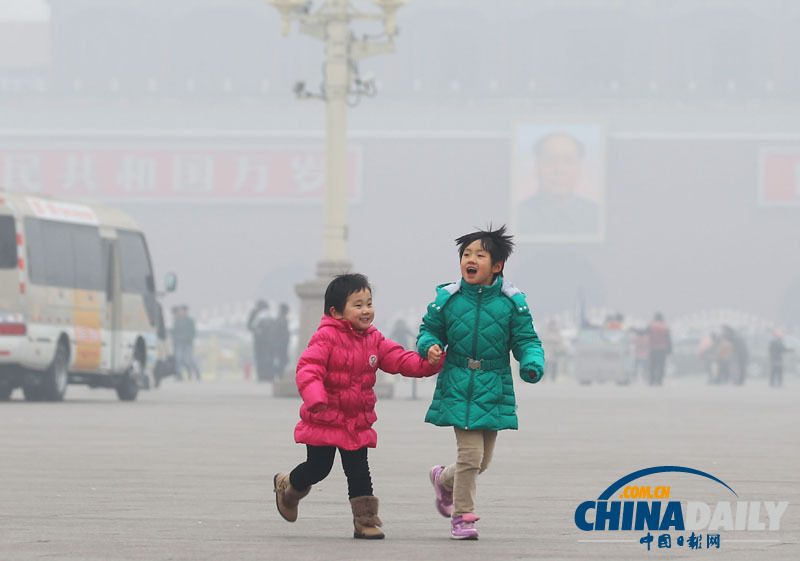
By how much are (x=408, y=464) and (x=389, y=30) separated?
13844 millimetres

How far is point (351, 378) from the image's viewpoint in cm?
745

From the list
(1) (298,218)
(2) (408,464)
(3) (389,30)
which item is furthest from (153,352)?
(1) (298,218)

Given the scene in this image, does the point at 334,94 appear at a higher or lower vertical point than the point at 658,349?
higher

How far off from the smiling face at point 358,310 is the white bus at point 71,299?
49.0 feet

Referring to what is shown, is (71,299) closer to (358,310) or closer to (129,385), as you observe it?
(129,385)

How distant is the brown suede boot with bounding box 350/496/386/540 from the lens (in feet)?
24.1

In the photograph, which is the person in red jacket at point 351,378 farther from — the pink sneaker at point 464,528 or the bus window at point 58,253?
the bus window at point 58,253

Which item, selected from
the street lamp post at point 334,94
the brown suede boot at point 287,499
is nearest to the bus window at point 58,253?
the street lamp post at point 334,94

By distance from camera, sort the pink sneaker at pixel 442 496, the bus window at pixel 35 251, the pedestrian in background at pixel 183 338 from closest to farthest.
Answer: the pink sneaker at pixel 442 496
the bus window at pixel 35 251
the pedestrian in background at pixel 183 338

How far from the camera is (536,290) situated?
70.4 meters

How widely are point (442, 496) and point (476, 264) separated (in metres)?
1.01

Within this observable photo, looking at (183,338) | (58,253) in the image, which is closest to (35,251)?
(58,253)

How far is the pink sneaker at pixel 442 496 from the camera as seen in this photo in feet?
25.7

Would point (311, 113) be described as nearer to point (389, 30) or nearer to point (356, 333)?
point (389, 30)
